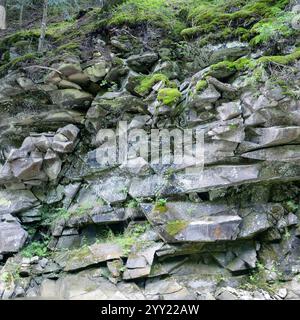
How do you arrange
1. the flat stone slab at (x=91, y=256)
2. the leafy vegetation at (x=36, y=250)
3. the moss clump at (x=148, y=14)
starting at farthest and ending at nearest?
1. the moss clump at (x=148, y=14)
2. the leafy vegetation at (x=36, y=250)
3. the flat stone slab at (x=91, y=256)

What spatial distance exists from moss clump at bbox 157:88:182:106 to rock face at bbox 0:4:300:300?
4cm

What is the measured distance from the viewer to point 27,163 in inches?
376

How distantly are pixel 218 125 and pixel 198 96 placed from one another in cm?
86

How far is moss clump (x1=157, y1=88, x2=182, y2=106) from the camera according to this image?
8.55 m

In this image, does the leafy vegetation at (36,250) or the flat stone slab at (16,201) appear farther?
the flat stone slab at (16,201)

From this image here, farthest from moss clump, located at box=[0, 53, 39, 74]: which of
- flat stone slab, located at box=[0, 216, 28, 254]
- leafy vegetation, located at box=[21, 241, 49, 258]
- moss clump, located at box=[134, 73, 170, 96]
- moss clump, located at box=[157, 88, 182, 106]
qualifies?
leafy vegetation, located at box=[21, 241, 49, 258]

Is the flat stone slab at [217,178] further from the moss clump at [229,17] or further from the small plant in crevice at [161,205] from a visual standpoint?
the moss clump at [229,17]

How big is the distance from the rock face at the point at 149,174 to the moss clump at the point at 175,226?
0.03 m

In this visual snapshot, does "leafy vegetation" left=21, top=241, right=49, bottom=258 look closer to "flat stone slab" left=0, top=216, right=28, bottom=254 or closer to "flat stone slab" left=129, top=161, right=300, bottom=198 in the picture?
"flat stone slab" left=0, top=216, right=28, bottom=254

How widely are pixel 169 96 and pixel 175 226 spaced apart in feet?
10.3

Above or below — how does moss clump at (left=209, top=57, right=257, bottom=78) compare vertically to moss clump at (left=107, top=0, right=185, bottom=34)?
below

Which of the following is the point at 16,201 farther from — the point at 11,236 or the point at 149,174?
the point at 149,174

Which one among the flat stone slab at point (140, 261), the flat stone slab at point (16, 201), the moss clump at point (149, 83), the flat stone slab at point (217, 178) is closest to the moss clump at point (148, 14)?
the moss clump at point (149, 83)

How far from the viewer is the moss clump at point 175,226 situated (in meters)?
7.57
